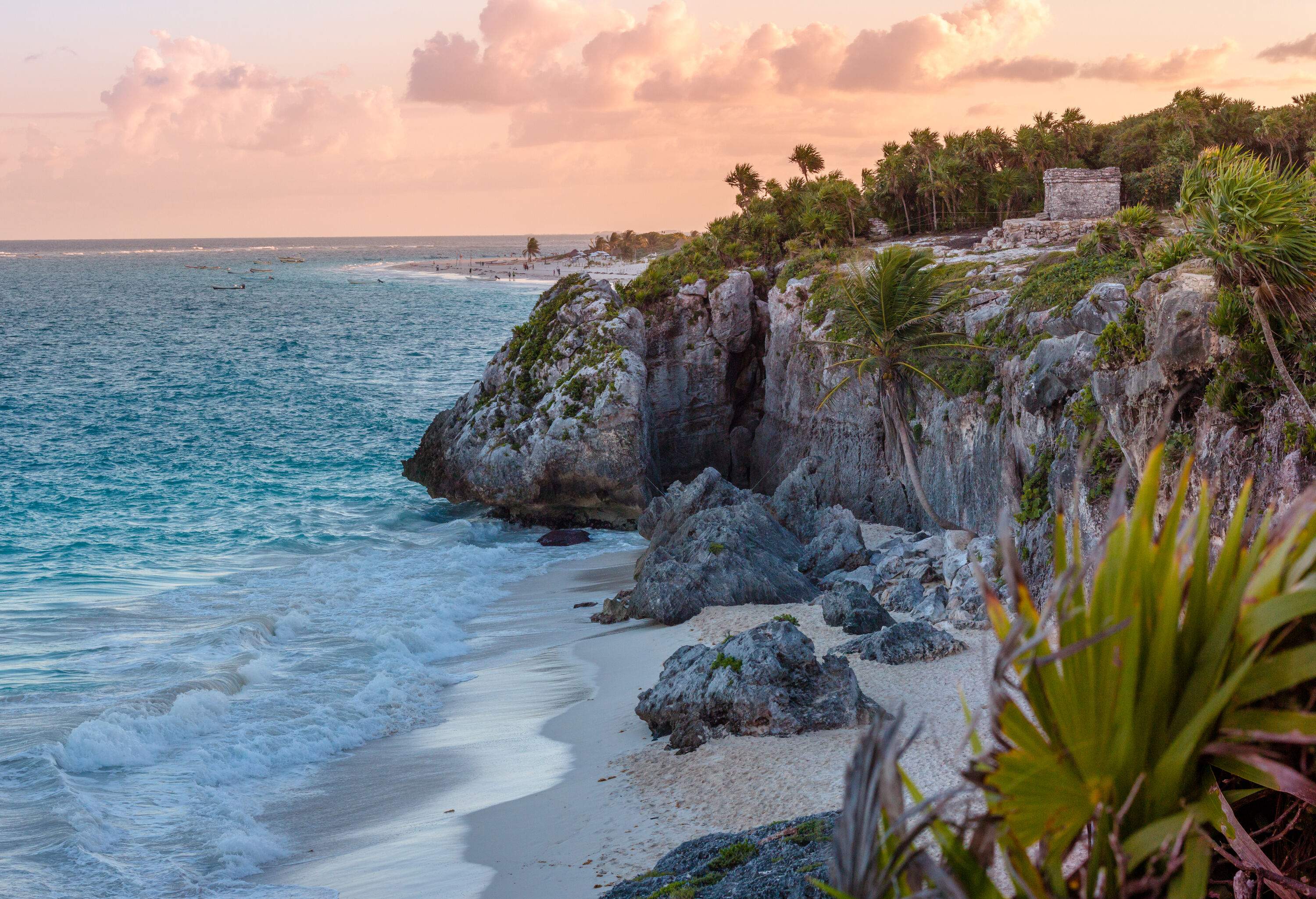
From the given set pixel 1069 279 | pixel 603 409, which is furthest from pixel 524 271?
pixel 1069 279

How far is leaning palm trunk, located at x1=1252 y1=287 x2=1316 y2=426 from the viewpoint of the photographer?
10.1 meters

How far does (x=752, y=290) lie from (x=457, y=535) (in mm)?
12661

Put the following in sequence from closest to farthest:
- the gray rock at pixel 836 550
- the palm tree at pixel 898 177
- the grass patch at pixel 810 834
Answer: the grass patch at pixel 810 834, the gray rock at pixel 836 550, the palm tree at pixel 898 177

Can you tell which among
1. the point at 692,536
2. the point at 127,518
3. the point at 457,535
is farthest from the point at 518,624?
the point at 127,518

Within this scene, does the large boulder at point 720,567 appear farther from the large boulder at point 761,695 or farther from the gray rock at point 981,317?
the gray rock at point 981,317

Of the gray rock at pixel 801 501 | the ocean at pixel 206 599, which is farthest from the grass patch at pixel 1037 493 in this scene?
the ocean at pixel 206 599

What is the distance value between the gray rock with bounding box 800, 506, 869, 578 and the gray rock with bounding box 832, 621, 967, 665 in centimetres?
555

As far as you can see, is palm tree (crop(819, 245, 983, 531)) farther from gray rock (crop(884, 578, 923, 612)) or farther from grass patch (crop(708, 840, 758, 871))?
grass patch (crop(708, 840, 758, 871))

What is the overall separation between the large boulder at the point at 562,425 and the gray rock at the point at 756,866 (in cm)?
1919

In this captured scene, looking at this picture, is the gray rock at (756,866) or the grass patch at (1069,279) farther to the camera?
the grass patch at (1069,279)

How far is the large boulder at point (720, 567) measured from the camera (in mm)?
18344

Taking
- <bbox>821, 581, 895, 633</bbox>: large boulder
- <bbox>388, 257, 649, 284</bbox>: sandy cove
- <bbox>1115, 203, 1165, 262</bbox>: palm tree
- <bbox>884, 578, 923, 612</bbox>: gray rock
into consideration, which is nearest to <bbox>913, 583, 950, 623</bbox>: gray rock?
<bbox>884, 578, 923, 612</bbox>: gray rock

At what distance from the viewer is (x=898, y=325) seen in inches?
824

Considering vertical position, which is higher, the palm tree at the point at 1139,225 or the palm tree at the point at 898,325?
the palm tree at the point at 1139,225
